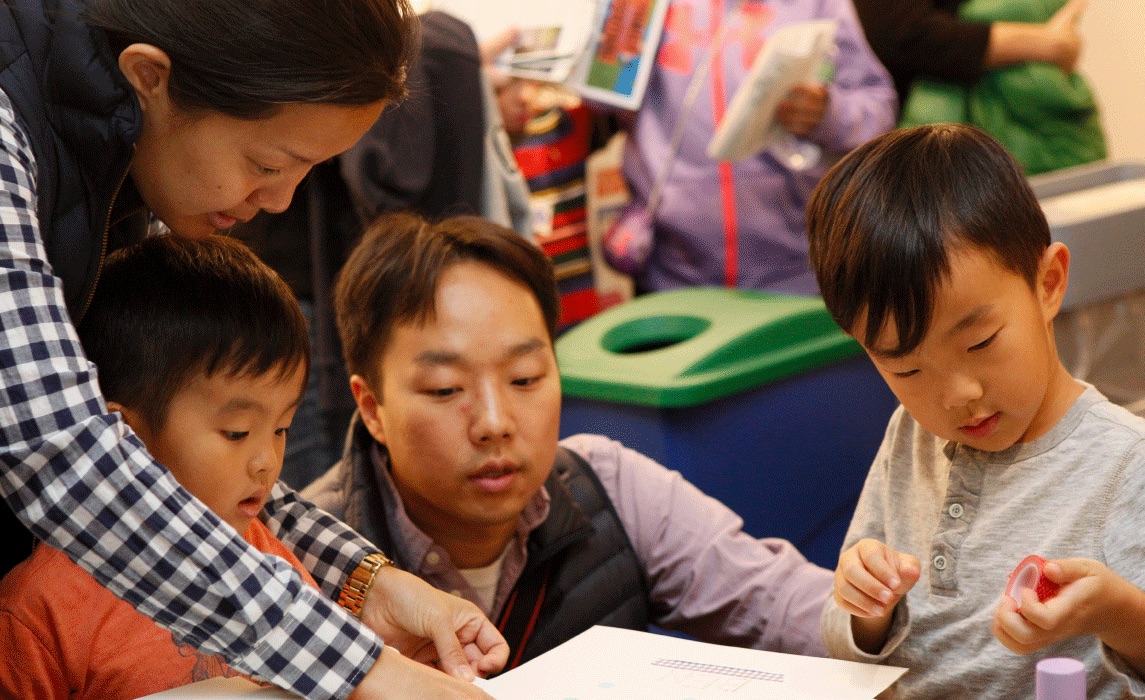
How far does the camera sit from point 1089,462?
927 mm

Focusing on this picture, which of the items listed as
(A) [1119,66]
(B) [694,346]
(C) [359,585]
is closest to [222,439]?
(C) [359,585]

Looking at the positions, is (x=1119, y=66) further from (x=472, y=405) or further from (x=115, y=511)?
(x=115, y=511)

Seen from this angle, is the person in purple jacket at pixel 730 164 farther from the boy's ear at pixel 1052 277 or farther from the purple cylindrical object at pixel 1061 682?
the purple cylindrical object at pixel 1061 682

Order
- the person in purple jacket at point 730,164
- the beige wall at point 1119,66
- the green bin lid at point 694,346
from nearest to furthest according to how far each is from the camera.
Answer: the green bin lid at point 694,346, the person in purple jacket at point 730,164, the beige wall at point 1119,66

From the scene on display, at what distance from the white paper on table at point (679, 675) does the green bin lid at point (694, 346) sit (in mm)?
948

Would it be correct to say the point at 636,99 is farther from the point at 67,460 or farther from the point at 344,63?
the point at 67,460

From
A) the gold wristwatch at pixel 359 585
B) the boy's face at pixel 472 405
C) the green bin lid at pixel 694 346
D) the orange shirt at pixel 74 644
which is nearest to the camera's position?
the orange shirt at pixel 74 644

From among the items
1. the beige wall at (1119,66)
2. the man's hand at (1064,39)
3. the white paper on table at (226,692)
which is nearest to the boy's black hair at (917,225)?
the white paper on table at (226,692)

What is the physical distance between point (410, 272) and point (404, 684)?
647 millimetres

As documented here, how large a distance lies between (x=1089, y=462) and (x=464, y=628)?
52 cm

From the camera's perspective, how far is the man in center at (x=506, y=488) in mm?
1287

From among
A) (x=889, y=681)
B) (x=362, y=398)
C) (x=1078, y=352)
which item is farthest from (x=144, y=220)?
(x=1078, y=352)

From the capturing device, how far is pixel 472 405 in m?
1.28

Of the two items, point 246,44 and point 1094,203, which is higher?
point 246,44
